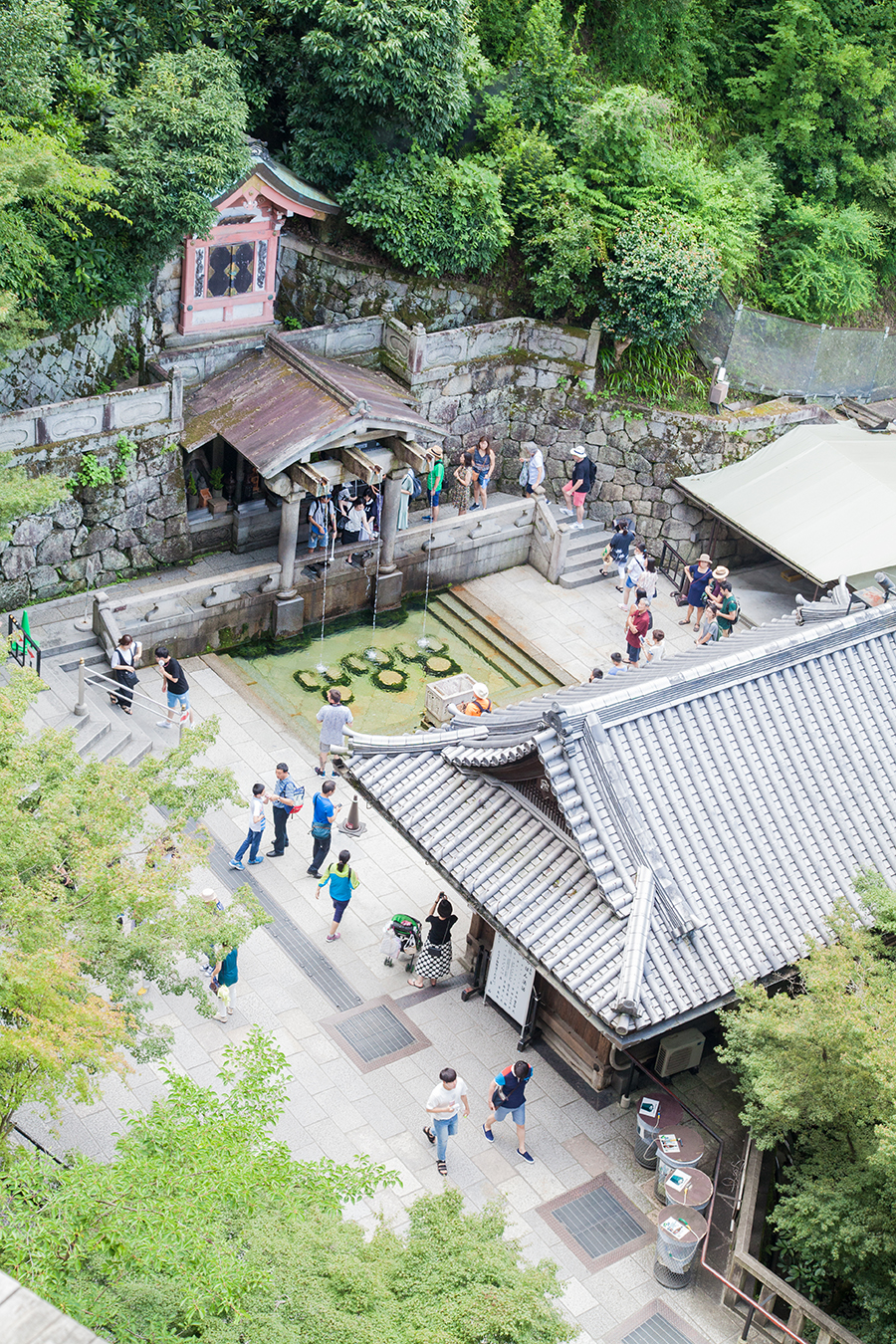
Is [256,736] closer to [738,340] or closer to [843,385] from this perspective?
[738,340]

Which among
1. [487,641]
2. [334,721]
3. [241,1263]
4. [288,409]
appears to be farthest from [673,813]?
[288,409]

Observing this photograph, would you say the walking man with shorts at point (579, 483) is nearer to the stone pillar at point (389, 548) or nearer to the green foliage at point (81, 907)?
the stone pillar at point (389, 548)

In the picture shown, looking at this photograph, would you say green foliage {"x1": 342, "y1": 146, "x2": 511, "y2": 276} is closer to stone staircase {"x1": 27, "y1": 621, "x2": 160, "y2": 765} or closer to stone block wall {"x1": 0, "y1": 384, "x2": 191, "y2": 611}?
stone block wall {"x1": 0, "y1": 384, "x2": 191, "y2": 611}

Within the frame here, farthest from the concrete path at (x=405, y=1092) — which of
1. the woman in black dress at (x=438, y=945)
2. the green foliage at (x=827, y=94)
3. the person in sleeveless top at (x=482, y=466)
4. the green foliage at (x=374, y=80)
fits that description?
the green foliage at (x=827, y=94)

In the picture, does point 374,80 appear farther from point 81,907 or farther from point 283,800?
point 81,907

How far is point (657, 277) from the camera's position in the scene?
3039cm

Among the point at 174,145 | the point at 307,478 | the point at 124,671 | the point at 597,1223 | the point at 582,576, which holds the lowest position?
the point at 597,1223

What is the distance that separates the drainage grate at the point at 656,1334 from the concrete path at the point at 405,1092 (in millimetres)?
35

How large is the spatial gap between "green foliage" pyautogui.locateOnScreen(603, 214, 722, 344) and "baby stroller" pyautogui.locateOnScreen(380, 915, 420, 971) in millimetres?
16356

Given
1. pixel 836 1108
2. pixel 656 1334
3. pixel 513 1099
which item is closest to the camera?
pixel 836 1108

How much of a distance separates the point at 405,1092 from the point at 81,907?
6353mm

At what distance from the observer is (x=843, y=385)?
33469 millimetres

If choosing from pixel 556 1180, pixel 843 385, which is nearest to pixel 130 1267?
pixel 556 1180

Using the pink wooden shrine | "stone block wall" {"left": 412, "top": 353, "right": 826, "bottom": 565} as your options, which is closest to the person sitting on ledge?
"stone block wall" {"left": 412, "top": 353, "right": 826, "bottom": 565}
